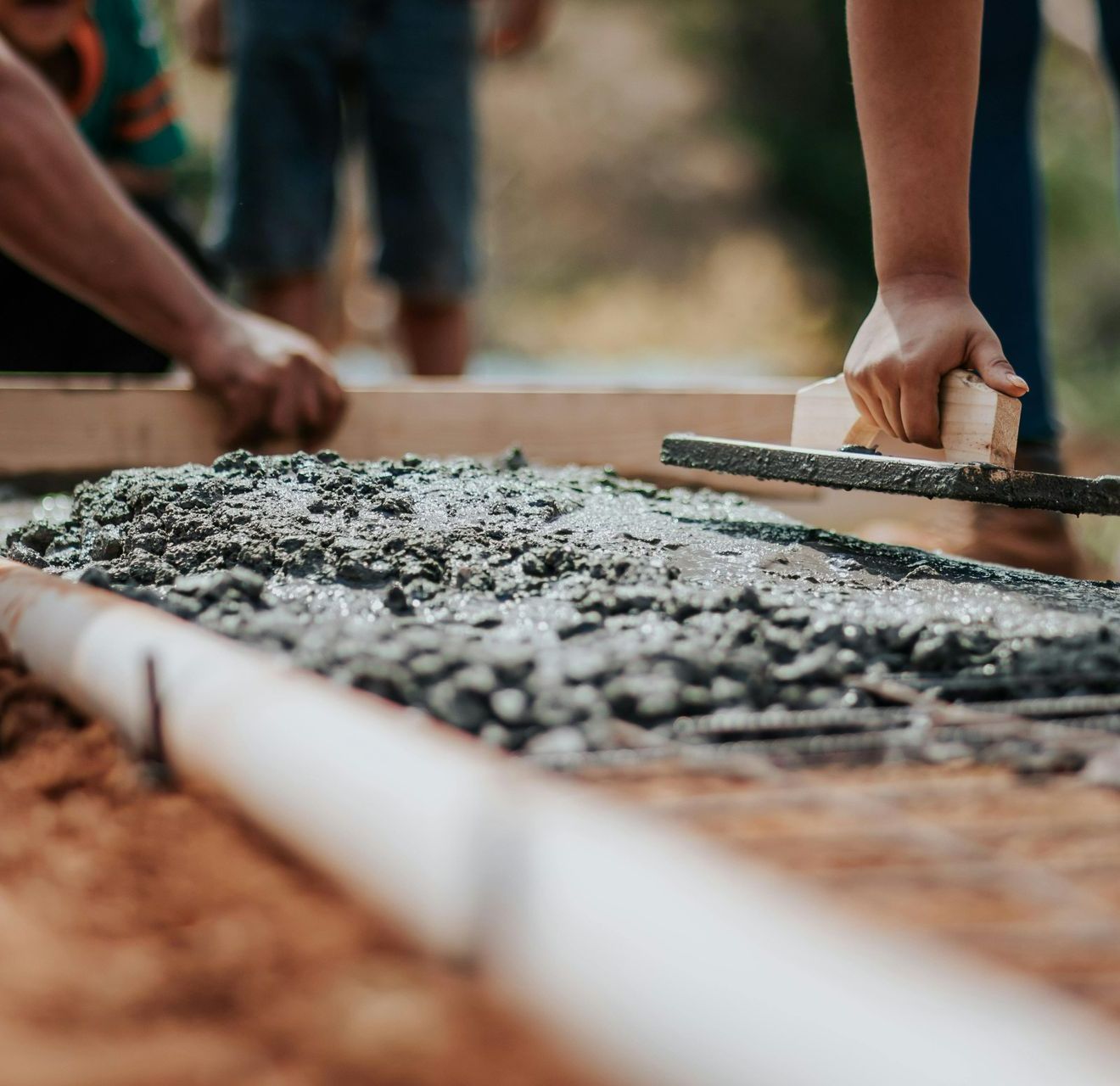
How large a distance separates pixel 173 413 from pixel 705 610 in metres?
1.49

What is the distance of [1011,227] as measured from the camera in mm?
2793

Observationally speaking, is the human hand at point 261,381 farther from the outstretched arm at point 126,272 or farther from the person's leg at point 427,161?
the person's leg at point 427,161

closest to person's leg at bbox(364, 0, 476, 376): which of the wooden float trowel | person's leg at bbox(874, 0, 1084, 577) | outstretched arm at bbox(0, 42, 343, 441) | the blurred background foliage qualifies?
outstretched arm at bbox(0, 42, 343, 441)

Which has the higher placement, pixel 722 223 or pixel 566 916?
pixel 722 223

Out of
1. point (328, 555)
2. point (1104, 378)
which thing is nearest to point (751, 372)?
point (1104, 378)

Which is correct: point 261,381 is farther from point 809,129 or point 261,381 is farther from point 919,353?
point 809,129

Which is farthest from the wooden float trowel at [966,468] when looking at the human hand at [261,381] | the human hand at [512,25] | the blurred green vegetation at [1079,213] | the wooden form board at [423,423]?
the blurred green vegetation at [1079,213]

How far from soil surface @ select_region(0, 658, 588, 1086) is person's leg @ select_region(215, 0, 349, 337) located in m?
2.71

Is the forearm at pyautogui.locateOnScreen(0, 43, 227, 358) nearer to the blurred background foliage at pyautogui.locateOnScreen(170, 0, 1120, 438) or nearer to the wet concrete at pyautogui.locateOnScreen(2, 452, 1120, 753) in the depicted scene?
the wet concrete at pyautogui.locateOnScreen(2, 452, 1120, 753)

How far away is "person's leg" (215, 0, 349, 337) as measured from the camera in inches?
132

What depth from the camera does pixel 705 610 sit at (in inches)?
51.6

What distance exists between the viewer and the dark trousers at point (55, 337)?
130 inches

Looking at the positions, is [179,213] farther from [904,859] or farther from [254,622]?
[904,859]

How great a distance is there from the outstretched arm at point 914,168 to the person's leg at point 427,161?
1.96 metres
